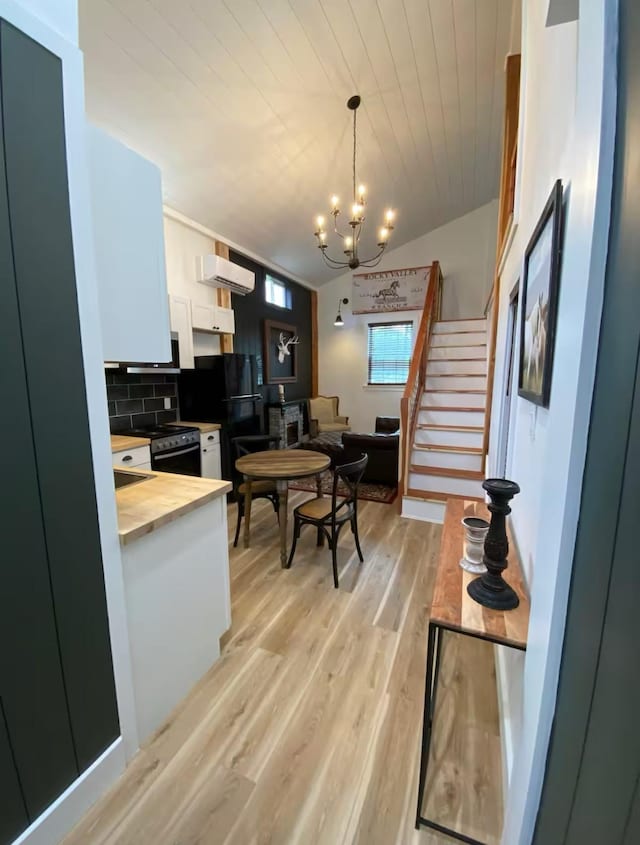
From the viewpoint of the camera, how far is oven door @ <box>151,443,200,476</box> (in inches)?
124

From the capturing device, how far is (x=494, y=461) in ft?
8.91

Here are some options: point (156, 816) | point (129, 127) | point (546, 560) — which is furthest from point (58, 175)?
point (129, 127)

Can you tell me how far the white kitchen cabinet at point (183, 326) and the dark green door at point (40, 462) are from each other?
253 cm

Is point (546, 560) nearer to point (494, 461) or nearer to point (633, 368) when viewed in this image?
point (633, 368)

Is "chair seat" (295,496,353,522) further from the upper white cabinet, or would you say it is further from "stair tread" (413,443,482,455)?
the upper white cabinet

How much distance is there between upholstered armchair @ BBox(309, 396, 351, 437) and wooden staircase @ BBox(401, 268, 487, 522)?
7.73ft

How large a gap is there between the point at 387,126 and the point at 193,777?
4.98m

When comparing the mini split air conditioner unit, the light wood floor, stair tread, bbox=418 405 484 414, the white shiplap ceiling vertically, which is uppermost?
the white shiplap ceiling

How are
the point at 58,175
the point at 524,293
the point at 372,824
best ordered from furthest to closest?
the point at 524,293, the point at 372,824, the point at 58,175

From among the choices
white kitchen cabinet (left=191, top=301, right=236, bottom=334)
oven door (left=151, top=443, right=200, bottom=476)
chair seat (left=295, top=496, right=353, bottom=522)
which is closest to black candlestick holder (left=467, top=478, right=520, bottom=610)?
chair seat (left=295, top=496, right=353, bottom=522)

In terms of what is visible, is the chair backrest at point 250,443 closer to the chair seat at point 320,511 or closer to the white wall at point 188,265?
the chair seat at point 320,511

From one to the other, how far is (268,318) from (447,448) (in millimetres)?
3532

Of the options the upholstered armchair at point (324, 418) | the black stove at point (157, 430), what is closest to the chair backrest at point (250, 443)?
the black stove at point (157, 430)

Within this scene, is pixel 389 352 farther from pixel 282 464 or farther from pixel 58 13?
pixel 58 13
